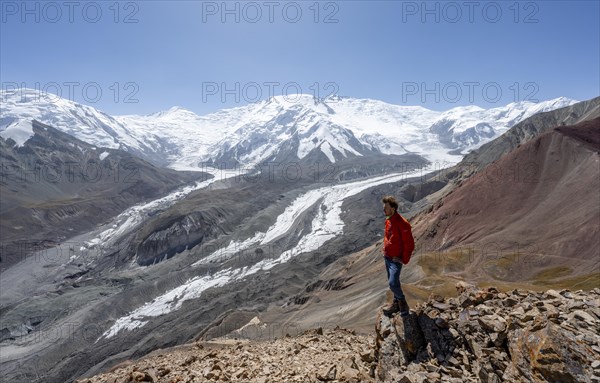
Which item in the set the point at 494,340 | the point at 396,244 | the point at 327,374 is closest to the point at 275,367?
the point at 327,374

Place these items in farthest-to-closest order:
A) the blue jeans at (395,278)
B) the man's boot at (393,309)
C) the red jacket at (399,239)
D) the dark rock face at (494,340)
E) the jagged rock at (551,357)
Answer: the man's boot at (393,309), the blue jeans at (395,278), the red jacket at (399,239), the dark rock face at (494,340), the jagged rock at (551,357)

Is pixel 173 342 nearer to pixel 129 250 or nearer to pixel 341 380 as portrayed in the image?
pixel 341 380

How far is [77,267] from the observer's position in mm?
89000

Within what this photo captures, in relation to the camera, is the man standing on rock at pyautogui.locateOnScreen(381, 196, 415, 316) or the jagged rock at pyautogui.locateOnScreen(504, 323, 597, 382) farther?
the man standing on rock at pyautogui.locateOnScreen(381, 196, 415, 316)

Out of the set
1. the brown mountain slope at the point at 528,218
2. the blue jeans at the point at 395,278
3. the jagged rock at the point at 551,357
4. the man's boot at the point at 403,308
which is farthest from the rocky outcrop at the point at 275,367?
the brown mountain slope at the point at 528,218

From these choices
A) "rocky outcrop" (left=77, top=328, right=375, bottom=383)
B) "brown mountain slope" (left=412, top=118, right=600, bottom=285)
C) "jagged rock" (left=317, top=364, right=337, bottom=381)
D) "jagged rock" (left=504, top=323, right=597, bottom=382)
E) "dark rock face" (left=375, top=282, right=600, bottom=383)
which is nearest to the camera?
"jagged rock" (left=504, top=323, right=597, bottom=382)

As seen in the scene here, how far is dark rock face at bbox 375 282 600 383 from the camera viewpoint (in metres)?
6.88

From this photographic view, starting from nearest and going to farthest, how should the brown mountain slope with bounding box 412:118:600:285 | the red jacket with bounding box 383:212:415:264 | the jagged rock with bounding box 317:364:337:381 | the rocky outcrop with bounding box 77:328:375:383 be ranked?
the red jacket with bounding box 383:212:415:264, the jagged rock with bounding box 317:364:337:381, the rocky outcrop with bounding box 77:328:375:383, the brown mountain slope with bounding box 412:118:600:285

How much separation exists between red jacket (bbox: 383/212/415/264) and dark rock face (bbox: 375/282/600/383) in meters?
1.53

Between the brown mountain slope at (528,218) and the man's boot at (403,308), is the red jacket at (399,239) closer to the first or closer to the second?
the man's boot at (403,308)

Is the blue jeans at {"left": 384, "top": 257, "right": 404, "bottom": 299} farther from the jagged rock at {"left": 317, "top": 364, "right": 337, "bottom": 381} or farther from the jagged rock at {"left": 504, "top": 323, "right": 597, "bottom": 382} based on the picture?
the jagged rock at {"left": 504, "top": 323, "right": 597, "bottom": 382}

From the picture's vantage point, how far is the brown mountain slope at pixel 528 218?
4109 cm

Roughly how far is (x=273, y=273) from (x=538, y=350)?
58.9 metres

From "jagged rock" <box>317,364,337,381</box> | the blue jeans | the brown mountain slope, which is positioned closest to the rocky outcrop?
"jagged rock" <box>317,364,337,381</box>
